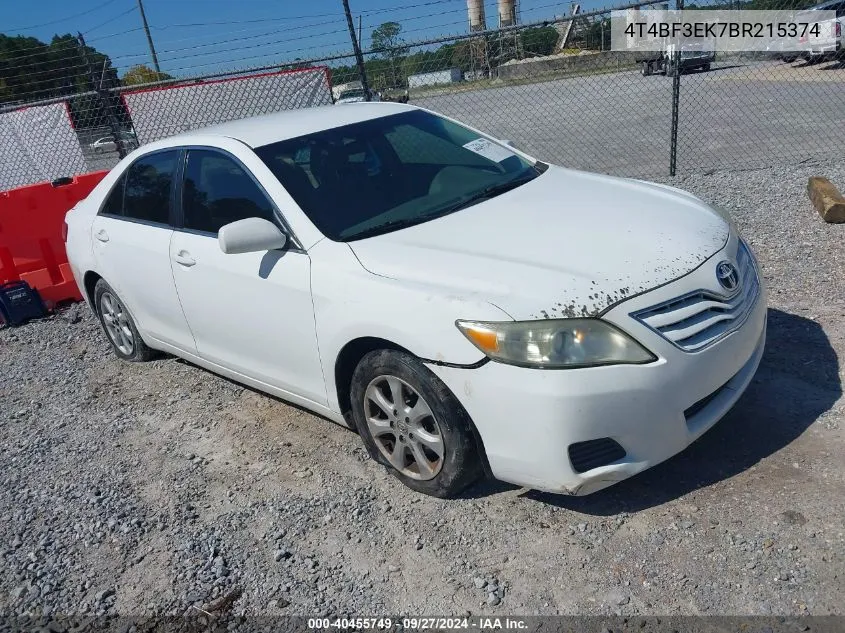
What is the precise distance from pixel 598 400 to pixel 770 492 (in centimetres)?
92

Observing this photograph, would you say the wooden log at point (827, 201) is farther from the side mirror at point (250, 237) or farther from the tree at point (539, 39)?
the tree at point (539, 39)

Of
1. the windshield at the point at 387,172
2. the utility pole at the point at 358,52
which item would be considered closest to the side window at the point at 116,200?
the windshield at the point at 387,172

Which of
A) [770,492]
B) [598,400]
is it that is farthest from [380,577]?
[770,492]

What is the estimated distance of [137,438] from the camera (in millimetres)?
4512

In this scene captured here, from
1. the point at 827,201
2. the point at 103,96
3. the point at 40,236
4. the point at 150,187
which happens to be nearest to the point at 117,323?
the point at 150,187

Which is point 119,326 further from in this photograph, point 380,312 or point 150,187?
point 380,312

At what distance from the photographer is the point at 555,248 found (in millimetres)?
3182

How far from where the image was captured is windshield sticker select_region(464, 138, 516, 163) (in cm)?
440

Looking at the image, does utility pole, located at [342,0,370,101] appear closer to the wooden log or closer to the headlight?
the wooden log

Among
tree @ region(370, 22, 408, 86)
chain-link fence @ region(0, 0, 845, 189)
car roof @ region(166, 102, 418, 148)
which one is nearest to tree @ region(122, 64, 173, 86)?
chain-link fence @ region(0, 0, 845, 189)

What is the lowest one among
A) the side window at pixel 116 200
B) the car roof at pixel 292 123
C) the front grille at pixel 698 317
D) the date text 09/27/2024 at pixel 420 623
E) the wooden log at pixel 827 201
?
the wooden log at pixel 827 201

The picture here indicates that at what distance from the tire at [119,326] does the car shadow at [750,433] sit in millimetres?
3037

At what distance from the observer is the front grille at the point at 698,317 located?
113 inches

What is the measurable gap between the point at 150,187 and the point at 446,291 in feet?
8.38
